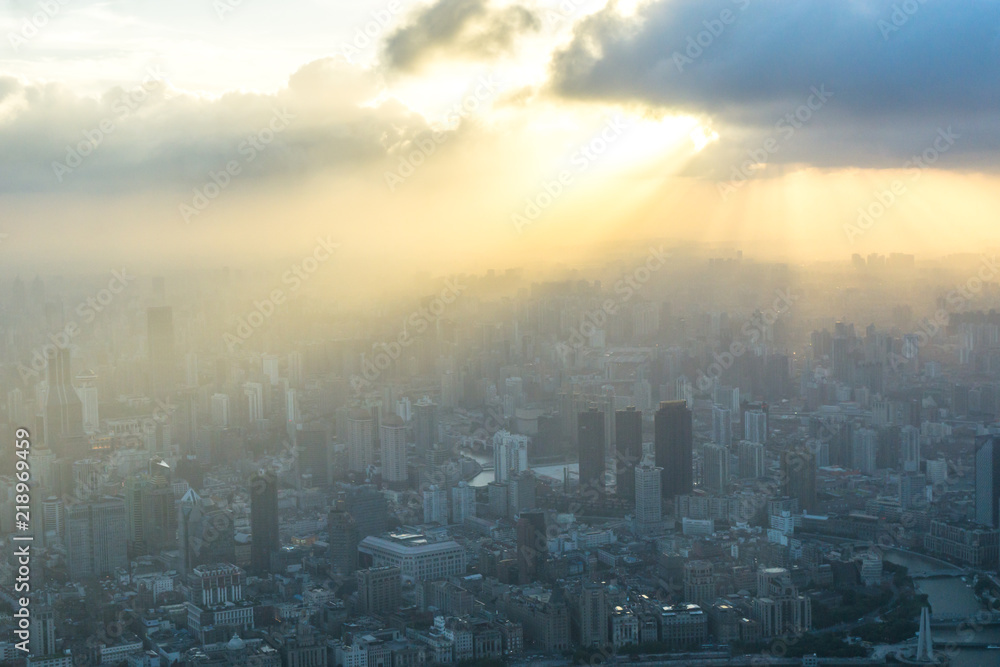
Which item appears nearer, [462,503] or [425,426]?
[462,503]

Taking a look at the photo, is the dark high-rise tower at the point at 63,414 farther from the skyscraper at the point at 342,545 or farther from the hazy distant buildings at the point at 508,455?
the hazy distant buildings at the point at 508,455

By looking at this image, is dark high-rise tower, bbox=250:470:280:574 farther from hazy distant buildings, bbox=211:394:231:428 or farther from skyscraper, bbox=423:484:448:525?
hazy distant buildings, bbox=211:394:231:428

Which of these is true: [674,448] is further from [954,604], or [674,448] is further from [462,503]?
[954,604]
